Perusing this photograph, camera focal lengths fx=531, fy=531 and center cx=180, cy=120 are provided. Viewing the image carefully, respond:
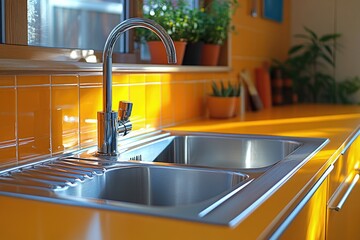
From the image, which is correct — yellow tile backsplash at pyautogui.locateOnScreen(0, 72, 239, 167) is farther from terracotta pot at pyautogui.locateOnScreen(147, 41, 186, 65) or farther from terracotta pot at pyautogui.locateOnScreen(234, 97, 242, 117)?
terracotta pot at pyautogui.locateOnScreen(234, 97, 242, 117)

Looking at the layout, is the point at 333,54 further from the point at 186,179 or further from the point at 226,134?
the point at 186,179

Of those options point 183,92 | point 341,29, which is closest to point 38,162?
point 183,92

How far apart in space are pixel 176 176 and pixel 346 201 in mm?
671

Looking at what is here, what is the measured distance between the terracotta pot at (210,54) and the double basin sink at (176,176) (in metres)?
0.62

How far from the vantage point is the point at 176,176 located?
1340 millimetres

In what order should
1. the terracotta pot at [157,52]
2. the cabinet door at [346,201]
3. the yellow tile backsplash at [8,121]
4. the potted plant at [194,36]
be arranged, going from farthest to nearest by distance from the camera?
the potted plant at [194,36], the terracotta pot at [157,52], the cabinet door at [346,201], the yellow tile backsplash at [8,121]

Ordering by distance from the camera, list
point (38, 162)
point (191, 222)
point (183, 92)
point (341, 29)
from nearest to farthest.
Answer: point (191, 222), point (38, 162), point (183, 92), point (341, 29)

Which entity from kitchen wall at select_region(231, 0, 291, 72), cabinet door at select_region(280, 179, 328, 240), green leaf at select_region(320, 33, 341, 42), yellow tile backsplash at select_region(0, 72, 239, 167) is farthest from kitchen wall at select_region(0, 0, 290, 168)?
green leaf at select_region(320, 33, 341, 42)

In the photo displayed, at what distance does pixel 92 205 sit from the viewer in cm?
93

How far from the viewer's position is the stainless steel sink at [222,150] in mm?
1768

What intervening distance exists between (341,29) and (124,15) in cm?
199

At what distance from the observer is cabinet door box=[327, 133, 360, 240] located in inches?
58.9

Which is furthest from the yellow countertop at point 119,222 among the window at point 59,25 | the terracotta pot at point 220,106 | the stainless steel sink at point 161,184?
the terracotta pot at point 220,106

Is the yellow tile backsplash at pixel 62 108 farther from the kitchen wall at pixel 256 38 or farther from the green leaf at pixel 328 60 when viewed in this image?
the green leaf at pixel 328 60
